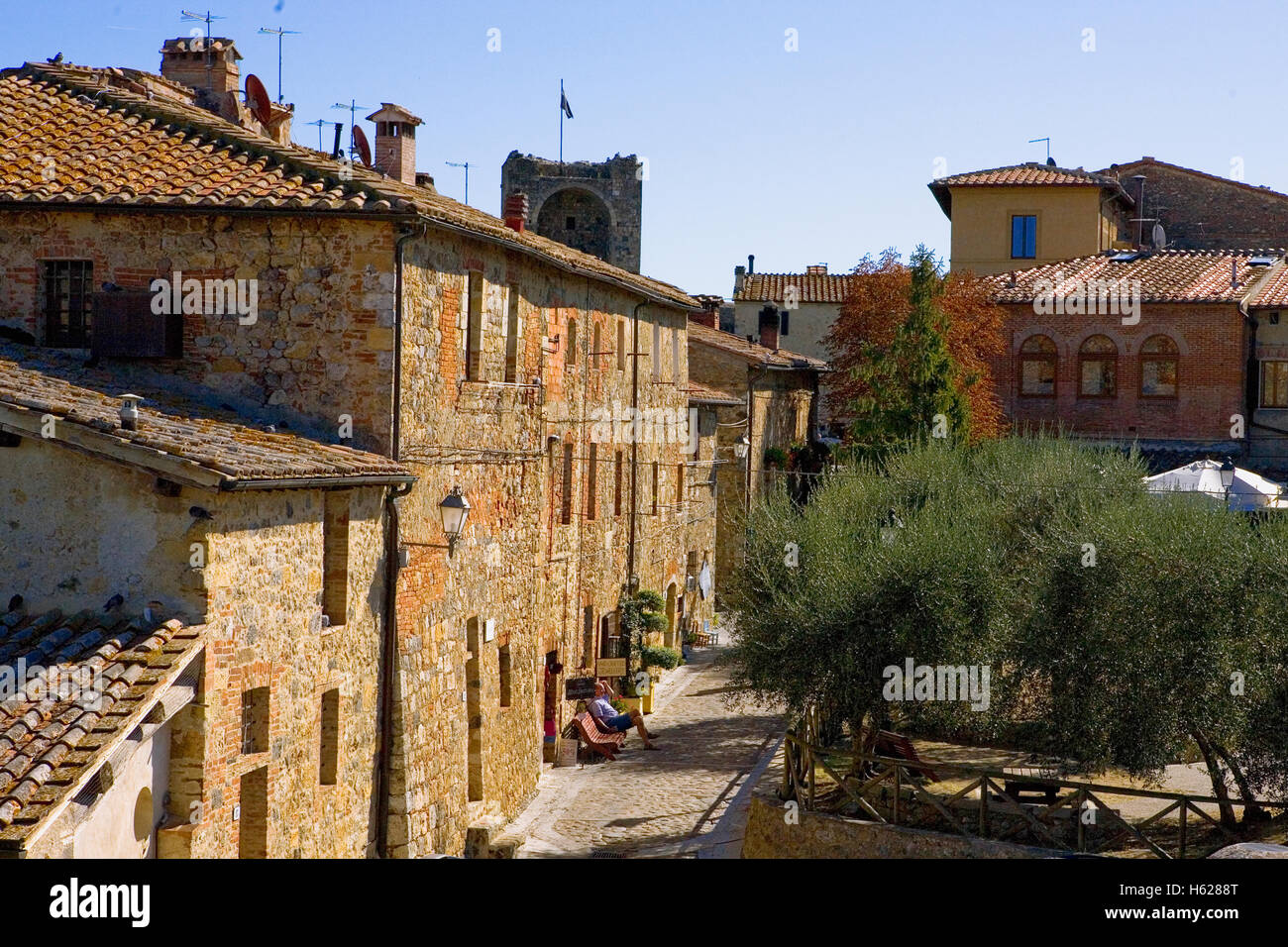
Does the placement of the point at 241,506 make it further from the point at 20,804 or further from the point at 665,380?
the point at 665,380

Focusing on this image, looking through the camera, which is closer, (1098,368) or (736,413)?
(1098,368)

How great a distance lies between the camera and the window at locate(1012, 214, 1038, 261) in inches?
1598

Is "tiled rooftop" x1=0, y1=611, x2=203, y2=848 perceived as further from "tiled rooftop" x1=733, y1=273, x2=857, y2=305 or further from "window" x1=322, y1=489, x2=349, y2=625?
"tiled rooftop" x1=733, y1=273, x2=857, y2=305

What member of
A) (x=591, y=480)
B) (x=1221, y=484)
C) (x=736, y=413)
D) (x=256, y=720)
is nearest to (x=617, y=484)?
(x=591, y=480)

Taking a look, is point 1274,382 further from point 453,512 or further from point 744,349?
point 453,512

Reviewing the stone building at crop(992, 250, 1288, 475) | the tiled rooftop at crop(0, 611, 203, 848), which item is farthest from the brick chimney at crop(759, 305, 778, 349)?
the tiled rooftop at crop(0, 611, 203, 848)

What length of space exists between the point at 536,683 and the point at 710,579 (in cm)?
1501

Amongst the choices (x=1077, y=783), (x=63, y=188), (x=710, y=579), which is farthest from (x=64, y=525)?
(x=710, y=579)

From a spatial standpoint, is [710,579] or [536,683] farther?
[710,579]

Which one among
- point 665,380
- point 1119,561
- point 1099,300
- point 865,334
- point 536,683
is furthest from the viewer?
point 865,334

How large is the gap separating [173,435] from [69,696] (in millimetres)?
2644

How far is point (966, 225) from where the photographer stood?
4084cm

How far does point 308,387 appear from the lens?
1491 centimetres
